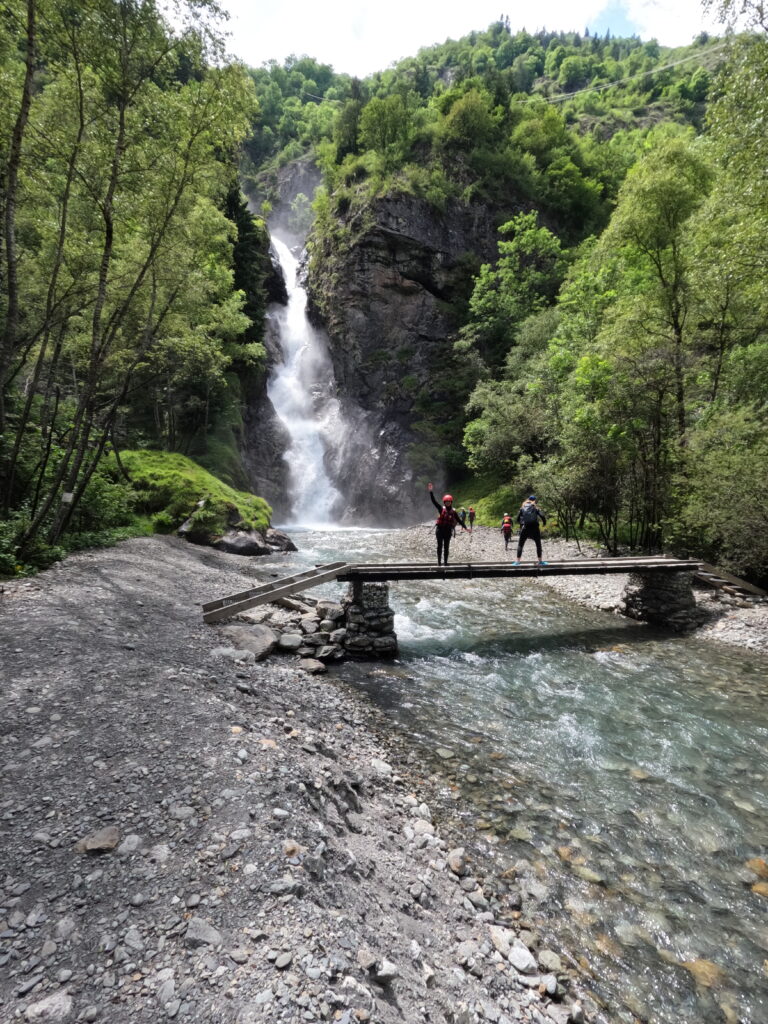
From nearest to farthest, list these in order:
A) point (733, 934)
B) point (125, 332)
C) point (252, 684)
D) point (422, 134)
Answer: point (733, 934) < point (252, 684) < point (125, 332) < point (422, 134)

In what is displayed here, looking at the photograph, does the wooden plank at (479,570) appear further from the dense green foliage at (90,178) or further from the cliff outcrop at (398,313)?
the cliff outcrop at (398,313)

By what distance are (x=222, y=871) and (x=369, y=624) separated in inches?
279

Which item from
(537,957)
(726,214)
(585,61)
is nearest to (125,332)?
(726,214)

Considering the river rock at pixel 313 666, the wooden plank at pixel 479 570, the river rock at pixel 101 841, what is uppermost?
the wooden plank at pixel 479 570

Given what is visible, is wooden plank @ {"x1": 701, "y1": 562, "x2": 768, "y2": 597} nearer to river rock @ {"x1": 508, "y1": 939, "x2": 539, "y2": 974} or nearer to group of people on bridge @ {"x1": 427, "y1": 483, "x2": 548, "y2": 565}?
group of people on bridge @ {"x1": 427, "y1": 483, "x2": 548, "y2": 565}

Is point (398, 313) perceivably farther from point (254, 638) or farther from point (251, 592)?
point (254, 638)

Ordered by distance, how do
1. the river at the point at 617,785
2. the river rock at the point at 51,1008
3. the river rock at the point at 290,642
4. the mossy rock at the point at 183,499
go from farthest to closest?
the mossy rock at the point at 183,499
the river rock at the point at 290,642
the river at the point at 617,785
the river rock at the point at 51,1008

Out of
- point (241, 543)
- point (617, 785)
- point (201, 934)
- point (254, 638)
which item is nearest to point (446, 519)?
point (254, 638)

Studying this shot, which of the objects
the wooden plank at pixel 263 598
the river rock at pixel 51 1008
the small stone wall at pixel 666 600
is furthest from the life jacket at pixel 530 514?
→ the river rock at pixel 51 1008

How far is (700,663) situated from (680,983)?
26.4 feet

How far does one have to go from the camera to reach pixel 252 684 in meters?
7.03

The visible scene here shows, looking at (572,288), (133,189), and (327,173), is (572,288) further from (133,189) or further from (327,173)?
(327,173)

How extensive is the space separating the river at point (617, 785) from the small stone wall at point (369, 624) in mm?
491

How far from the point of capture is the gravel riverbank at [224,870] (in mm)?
2510
